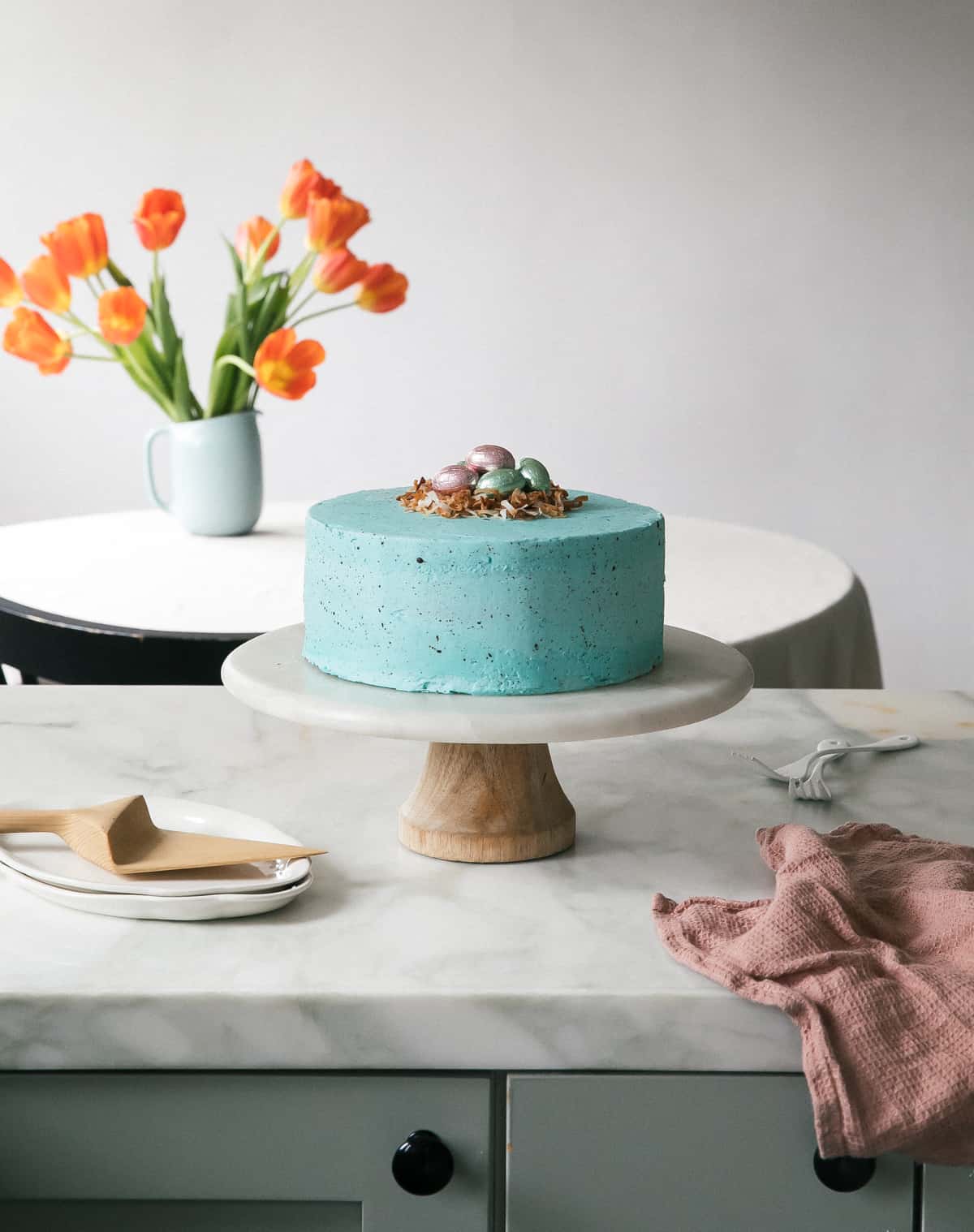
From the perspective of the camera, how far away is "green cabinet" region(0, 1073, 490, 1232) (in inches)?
27.3

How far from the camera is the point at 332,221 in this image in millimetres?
1997

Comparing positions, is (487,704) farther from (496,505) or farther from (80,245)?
(80,245)

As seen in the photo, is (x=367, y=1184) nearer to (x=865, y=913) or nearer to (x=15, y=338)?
(x=865, y=913)

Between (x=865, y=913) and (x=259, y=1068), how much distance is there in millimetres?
326

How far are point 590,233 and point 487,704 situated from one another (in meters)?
2.86

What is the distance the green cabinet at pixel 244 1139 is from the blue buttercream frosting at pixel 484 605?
223mm

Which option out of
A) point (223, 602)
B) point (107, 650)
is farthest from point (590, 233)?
point (107, 650)

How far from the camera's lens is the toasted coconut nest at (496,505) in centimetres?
83

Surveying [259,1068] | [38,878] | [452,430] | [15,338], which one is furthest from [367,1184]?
[452,430]

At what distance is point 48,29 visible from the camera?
3268mm

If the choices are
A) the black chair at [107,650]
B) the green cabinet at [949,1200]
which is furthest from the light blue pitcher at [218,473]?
the green cabinet at [949,1200]

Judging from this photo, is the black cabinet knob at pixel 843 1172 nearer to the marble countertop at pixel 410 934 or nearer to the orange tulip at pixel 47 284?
the marble countertop at pixel 410 934

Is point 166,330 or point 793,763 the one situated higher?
point 166,330

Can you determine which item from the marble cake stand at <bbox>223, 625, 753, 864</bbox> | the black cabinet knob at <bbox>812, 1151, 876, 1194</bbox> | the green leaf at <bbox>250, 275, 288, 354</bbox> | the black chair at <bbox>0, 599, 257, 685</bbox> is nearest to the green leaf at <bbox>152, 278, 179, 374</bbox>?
the green leaf at <bbox>250, 275, 288, 354</bbox>
